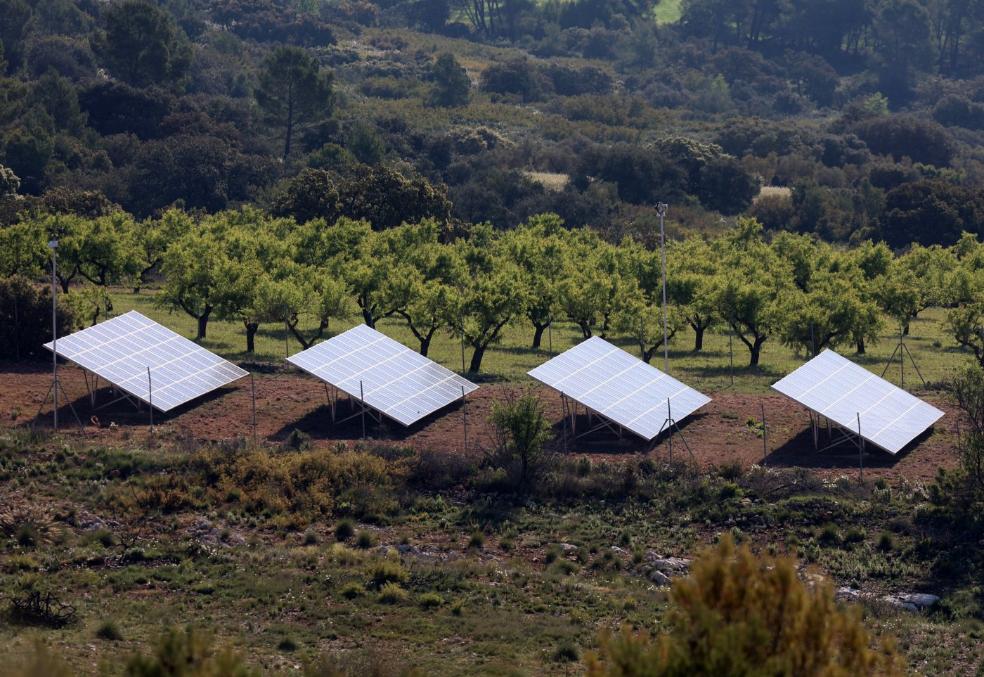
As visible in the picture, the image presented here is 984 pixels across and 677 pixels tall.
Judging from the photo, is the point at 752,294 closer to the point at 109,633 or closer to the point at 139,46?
the point at 109,633

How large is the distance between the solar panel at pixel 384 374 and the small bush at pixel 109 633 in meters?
17.7

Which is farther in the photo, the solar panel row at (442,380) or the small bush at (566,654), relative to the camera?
the solar panel row at (442,380)

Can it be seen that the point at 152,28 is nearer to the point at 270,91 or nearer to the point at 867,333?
the point at 270,91

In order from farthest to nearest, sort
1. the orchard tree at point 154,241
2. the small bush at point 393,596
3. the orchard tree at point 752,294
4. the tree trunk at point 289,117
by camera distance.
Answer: the tree trunk at point 289,117 → the orchard tree at point 154,241 → the orchard tree at point 752,294 → the small bush at point 393,596

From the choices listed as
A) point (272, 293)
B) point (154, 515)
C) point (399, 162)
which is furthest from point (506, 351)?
point (399, 162)

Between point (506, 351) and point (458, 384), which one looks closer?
point (458, 384)

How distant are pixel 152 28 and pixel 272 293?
9845 centimetres

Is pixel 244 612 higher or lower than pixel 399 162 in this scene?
higher

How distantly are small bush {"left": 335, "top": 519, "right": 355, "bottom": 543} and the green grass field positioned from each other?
54.7ft

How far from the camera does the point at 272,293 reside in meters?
69.9

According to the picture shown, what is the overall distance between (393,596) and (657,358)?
29833 mm

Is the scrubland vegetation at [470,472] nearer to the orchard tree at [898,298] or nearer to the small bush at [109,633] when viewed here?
the orchard tree at [898,298]

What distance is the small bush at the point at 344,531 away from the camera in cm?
5012

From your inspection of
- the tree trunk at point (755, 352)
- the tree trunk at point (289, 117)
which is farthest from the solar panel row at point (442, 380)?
the tree trunk at point (289, 117)
